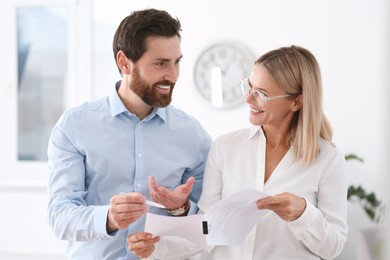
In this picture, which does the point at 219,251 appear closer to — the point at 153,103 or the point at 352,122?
the point at 153,103

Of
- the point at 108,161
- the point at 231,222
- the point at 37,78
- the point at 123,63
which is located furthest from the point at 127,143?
the point at 37,78

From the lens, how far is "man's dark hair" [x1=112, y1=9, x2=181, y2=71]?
194 centimetres

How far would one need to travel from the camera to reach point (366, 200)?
425 cm

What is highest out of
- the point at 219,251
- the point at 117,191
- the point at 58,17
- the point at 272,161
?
the point at 58,17

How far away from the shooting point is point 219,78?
487 centimetres

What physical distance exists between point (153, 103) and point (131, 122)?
0.12 metres

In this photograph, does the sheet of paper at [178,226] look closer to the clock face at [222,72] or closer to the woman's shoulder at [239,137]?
the woman's shoulder at [239,137]

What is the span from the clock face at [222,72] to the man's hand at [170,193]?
303cm

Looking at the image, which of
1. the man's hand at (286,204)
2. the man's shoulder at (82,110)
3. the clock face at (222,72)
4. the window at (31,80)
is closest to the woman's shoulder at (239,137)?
the man's hand at (286,204)

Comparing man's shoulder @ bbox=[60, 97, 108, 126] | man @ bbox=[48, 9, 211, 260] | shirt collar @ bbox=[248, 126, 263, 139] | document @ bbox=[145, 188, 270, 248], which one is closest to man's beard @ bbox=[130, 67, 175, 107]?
man @ bbox=[48, 9, 211, 260]

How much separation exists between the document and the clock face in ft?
9.97

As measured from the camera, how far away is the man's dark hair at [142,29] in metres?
1.94

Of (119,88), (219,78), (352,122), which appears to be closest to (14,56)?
(219,78)

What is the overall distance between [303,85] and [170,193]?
1.65 feet
